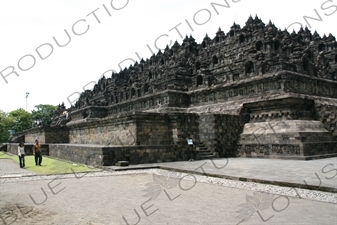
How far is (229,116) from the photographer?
17.9 m

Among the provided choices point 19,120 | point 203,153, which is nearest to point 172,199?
point 203,153

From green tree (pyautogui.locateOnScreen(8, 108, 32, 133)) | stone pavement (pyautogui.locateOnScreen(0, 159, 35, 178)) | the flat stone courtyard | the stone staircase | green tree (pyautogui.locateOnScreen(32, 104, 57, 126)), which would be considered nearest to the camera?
the flat stone courtyard

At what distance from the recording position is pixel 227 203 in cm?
638

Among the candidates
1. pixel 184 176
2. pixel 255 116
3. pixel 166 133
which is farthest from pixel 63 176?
pixel 255 116

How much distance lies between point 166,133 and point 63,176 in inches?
248

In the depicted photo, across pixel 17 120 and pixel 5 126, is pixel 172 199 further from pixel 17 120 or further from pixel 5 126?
pixel 17 120

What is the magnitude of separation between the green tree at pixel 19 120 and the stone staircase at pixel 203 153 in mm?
55263

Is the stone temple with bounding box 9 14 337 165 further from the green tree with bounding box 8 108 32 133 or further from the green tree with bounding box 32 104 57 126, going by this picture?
the green tree with bounding box 32 104 57 126

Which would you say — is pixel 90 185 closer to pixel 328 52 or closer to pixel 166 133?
pixel 166 133

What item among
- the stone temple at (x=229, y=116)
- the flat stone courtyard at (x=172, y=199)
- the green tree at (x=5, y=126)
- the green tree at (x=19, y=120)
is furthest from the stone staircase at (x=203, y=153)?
the green tree at (x=19, y=120)

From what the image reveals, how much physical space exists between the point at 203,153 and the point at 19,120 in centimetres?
5700

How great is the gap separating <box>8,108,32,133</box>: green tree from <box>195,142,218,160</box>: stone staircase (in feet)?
181

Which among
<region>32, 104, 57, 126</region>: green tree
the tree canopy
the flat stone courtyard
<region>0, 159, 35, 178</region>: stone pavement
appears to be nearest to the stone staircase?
the flat stone courtyard

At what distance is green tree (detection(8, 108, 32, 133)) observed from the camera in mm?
62281
